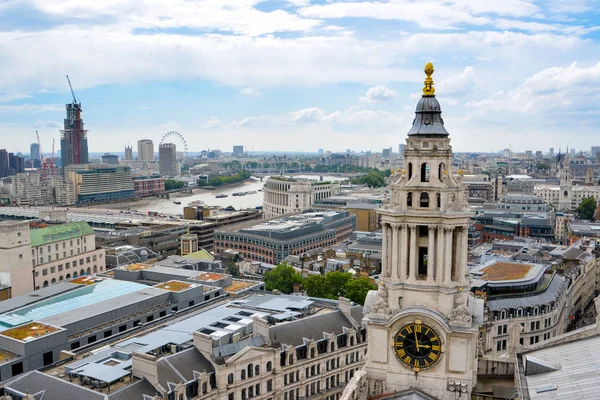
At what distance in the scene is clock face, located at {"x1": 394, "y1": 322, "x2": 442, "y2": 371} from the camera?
3058 centimetres

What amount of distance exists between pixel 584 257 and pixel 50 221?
369ft

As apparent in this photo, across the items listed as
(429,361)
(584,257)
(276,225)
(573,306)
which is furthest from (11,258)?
(584,257)

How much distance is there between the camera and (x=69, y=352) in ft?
157

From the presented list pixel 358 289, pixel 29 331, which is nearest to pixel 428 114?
pixel 29 331

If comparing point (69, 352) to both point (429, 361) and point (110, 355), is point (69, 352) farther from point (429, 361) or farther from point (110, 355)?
point (429, 361)

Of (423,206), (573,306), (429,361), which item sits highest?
(423,206)

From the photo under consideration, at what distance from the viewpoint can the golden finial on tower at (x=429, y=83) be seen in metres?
30.5

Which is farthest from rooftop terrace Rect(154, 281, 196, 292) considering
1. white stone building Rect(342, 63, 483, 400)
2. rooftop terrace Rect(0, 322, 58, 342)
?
white stone building Rect(342, 63, 483, 400)

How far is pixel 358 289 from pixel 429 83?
45.5m

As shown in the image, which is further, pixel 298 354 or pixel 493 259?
pixel 493 259

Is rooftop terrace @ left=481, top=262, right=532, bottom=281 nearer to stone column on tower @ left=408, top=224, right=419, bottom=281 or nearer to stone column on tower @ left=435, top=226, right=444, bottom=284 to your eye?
stone column on tower @ left=435, top=226, right=444, bottom=284

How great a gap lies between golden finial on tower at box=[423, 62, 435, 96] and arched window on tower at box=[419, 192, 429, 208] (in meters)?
5.65

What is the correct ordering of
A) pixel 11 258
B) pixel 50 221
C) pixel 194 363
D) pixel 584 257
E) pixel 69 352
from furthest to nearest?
pixel 50 221
pixel 584 257
pixel 11 258
pixel 69 352
pixel 194 363

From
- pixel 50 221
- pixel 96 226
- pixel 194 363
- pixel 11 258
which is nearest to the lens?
pixel 194 363
